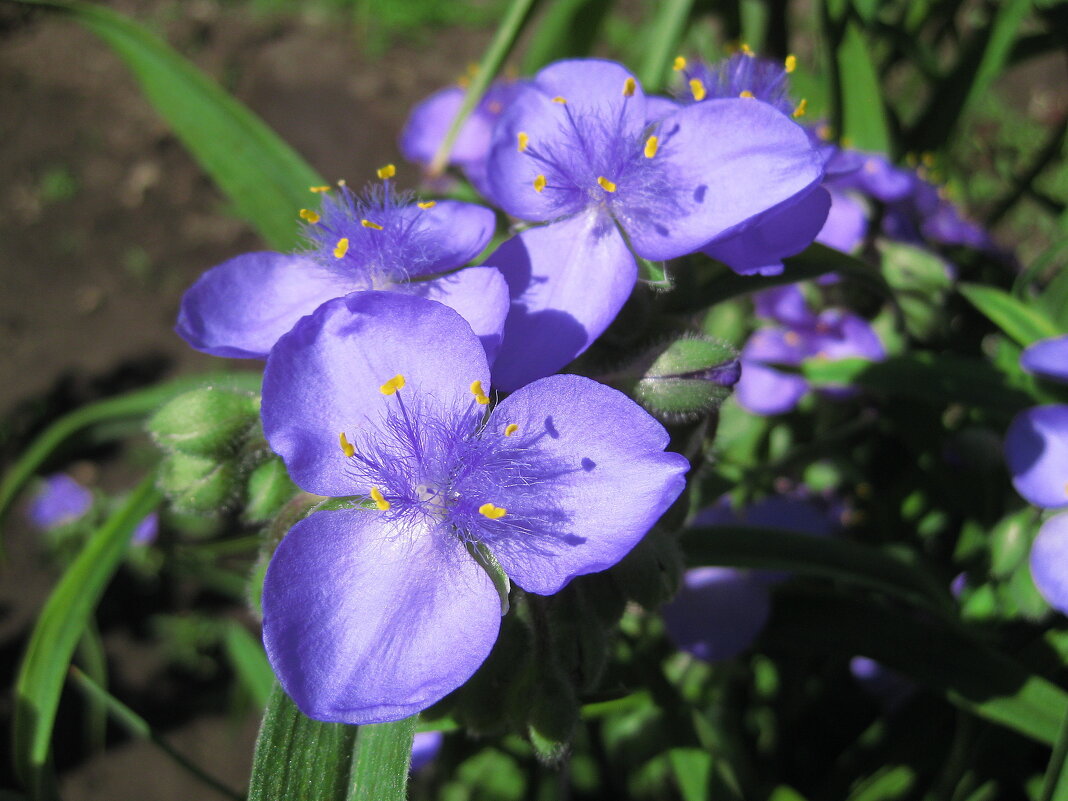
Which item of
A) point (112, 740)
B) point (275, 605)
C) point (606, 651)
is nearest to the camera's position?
point (275, 605)

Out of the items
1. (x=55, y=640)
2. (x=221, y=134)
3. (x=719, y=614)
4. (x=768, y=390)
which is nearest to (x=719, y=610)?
(x=719, y=614)

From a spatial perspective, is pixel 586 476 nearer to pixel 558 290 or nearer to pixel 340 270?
pixel 558 290

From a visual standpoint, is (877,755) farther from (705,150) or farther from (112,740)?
(112,740)

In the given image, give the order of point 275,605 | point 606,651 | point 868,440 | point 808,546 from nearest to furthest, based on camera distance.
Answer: point 275,605, point 606,651, point 808,546, point 868,440

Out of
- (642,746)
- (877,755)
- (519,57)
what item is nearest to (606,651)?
(642,746)

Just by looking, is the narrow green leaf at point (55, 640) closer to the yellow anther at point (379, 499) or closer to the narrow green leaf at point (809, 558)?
the yellow anther at point (379, 499)

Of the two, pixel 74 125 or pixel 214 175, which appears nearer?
pixel 214 175

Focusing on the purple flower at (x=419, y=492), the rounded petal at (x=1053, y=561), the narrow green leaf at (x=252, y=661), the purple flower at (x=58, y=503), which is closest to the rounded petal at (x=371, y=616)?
the purple flower at (x=419, y=492)
